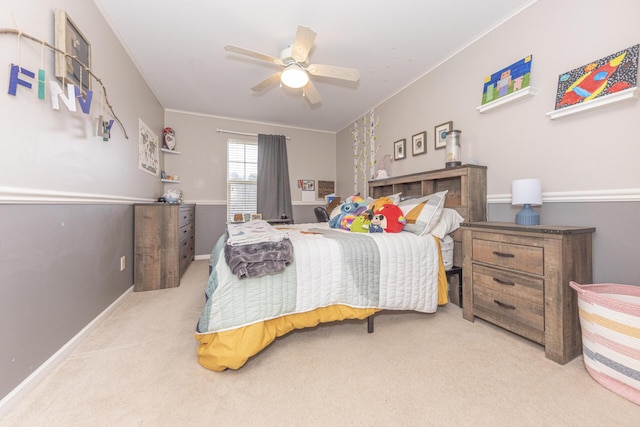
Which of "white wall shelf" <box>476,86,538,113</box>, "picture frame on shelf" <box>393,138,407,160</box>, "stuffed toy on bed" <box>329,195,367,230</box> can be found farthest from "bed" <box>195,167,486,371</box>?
"picture frame on shelf" <box>393,138,407,160</box>

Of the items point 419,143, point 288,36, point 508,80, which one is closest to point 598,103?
point 508,80

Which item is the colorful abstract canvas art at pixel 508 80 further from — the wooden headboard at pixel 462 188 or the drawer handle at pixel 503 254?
the drawer handle at pixel 503 254

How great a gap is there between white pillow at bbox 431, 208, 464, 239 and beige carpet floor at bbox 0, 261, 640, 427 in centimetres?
76

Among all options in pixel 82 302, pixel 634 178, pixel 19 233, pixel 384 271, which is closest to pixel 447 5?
pixel 634 178

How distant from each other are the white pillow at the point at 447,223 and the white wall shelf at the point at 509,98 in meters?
0.96

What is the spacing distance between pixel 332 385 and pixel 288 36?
283 centimetres

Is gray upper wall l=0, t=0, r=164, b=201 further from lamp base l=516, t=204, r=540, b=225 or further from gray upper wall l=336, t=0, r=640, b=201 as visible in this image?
gray upper wall l=336, t=0, r=640, b=201

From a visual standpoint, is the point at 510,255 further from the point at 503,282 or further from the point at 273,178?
the point at 273,178

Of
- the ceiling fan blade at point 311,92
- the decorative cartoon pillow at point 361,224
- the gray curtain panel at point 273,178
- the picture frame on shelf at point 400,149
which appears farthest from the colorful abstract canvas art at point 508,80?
the gray curtain panel at point 273,178

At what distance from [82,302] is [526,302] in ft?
9.71

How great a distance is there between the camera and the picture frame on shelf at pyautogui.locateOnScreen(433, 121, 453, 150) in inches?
107

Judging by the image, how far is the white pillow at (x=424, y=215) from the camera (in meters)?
2.08

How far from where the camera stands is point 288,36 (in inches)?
94.7

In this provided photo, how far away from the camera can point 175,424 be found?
3.39 ft
